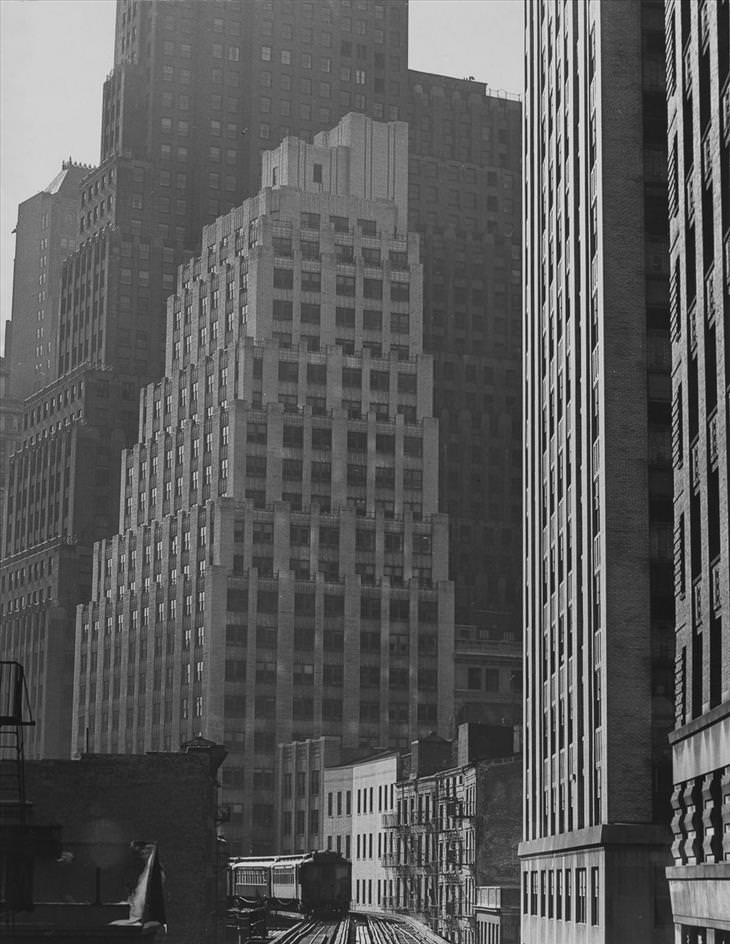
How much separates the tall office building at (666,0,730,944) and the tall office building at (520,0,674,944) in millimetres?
15849

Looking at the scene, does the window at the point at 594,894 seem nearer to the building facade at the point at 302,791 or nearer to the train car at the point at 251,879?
the train car at the point at 251,879

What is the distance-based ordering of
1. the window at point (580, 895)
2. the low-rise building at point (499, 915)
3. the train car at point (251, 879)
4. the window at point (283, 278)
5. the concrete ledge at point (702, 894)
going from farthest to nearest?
the window at point (283, 278) → the train car at point (251, 879) → the low-rise building at point (499, 915) → the window at point (580, 895) → the concrete ledge at point (702, 894)

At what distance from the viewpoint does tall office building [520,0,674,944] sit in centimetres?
7550

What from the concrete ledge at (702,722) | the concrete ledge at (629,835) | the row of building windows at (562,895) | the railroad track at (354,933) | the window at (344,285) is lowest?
the railroad track at (354,933)

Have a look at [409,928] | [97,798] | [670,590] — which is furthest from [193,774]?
[409,928]

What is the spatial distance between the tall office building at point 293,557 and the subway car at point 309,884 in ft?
150

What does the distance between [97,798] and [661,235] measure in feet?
123

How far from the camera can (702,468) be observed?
2137 inches

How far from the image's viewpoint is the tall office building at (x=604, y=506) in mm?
75500

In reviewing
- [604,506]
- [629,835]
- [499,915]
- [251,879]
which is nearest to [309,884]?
[499,915]

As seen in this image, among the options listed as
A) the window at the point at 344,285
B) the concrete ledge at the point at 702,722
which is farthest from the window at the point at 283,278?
the concrete ledge at the point at 702,722

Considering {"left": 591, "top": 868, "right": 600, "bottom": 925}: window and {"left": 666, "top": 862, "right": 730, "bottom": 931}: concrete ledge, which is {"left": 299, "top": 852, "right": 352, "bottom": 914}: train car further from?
{"left": 666, "top": 862, "right": 730, "bottom": 931}: concrete ledge

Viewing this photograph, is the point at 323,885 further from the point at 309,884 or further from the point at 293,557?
the point at 293,557

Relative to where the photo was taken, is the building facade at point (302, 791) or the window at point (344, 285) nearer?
the building facade at point (302, 791)
